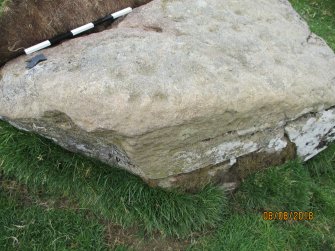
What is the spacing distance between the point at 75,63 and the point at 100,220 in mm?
1512

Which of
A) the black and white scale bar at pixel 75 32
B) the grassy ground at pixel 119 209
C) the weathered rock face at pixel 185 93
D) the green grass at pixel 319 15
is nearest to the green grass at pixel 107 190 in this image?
the grassy ground at pixel 119 209

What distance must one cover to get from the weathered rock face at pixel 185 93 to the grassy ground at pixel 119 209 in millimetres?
184

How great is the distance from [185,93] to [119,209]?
52.4 inches

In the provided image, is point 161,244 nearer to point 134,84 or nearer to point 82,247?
point 82,247

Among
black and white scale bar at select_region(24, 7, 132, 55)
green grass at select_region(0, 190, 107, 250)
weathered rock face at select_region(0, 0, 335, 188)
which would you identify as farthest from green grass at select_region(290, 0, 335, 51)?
green grass at select_region(0, 190, 107, 250)

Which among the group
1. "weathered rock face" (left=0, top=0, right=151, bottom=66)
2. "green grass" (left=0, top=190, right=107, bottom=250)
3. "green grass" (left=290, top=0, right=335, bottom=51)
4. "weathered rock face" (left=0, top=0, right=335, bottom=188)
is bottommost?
"green grass" (left=290, top=0, right=335, bottom=51)

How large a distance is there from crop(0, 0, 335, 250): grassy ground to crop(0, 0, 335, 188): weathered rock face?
7.2 inches

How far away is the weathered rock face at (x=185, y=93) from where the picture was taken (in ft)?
10.2

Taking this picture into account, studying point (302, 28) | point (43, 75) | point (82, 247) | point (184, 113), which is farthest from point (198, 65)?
point (82, 247)

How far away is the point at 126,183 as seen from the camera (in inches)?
150

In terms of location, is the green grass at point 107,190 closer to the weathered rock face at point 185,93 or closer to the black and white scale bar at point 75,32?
the weathered rock face at point 185,93

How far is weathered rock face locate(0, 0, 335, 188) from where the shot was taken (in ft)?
A: 10.2

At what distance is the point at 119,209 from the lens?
3.84m

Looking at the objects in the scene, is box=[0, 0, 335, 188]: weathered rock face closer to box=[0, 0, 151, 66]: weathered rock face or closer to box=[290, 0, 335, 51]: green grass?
box=[0, 0, 151, 66]: weathered rock face
